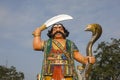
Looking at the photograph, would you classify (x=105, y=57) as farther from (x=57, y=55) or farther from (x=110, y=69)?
(x=57, y=55)

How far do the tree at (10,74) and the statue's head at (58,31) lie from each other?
4606cm

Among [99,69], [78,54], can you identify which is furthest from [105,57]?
[78,54]

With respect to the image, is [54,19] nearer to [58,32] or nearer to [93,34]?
[58,32]

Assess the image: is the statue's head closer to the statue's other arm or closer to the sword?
the sword

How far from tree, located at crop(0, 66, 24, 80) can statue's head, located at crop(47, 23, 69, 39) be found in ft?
151

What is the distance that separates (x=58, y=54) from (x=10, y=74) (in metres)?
48.5

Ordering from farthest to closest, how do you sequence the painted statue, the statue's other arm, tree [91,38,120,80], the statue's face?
tree [91,38,120,80], the statue's face, the statue's other arm, the painted statue

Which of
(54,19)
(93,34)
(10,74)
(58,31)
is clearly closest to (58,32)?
(58,31)

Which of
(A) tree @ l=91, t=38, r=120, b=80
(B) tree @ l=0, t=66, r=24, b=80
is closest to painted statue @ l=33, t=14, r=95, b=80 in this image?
(A) tree @ l=91, t=38, r=120, b=80

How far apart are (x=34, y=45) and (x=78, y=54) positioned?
1.01m

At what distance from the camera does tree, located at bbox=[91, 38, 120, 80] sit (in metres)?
29.7

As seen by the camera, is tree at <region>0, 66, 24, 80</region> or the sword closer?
the sword

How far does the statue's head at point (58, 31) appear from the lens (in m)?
6.69

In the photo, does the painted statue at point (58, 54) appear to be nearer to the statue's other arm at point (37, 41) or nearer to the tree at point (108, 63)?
the statue's other arm at point (37, 41)
